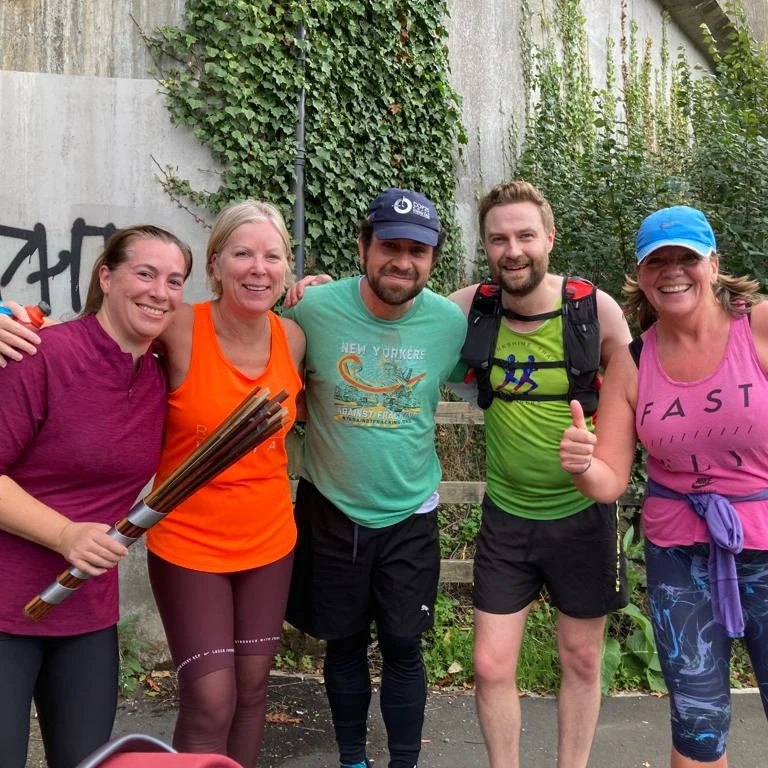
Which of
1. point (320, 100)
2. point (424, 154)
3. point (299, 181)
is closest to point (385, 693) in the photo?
point (299, 181)

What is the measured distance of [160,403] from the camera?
8.38ft

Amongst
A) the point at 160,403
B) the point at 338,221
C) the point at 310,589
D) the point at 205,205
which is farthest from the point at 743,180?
the point at 160,403

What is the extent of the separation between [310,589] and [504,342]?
4.14 ft

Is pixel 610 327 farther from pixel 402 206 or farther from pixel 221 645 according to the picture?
pixel 221 645

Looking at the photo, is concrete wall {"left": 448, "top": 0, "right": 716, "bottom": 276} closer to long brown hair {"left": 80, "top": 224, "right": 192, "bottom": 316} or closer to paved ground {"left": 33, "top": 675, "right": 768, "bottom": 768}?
paved ground {"left": 33, "top": 675, "right": 768, "bottom": 768}

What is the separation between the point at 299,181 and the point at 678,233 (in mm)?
→ 3306

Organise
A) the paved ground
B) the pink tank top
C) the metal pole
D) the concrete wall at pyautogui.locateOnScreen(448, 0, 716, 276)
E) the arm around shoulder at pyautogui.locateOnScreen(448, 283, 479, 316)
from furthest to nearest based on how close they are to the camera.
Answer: the concrete wall at pyautogui.locateOnScreen(448, 0, 716, 276), the metal pole, the paved ground, the arm around shoulder at pyautogui.locateOnScreen(448, 283, 479, 316), the pink tank top

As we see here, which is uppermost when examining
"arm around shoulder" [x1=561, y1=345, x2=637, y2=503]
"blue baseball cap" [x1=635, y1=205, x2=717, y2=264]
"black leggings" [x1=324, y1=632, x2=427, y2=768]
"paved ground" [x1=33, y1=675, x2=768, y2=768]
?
"blue baseball cap" [x1=635, y1=205, x2=717, y2=264]

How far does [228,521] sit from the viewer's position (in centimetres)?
272

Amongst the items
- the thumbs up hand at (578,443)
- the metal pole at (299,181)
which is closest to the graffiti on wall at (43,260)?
the metal pole at (299,181)

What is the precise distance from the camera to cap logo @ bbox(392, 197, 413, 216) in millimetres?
3088

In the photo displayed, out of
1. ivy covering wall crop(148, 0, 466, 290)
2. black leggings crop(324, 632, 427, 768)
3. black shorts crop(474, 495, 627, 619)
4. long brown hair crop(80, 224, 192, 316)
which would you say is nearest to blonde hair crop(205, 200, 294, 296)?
long brown hair crop(80, 224, 192, 316)

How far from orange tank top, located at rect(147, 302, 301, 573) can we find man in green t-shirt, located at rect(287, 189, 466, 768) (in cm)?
36

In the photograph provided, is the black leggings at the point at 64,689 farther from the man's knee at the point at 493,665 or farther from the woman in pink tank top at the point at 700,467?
the woman in pink tank top at the point at 700,467
